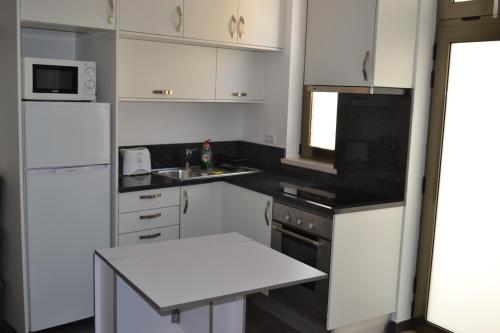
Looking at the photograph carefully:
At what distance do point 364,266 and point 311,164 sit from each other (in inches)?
37.8

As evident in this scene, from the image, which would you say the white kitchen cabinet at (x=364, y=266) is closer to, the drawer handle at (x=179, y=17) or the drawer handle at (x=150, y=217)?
the drawer handle at (x=150, y=217)

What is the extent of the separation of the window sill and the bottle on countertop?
64 centimetres

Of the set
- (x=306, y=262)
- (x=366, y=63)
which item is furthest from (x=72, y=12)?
(x=306, y=262)

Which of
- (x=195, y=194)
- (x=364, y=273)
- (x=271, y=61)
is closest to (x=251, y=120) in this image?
(x=271, y=61)

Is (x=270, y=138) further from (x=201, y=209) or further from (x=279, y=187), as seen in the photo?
(x=201, y=209)

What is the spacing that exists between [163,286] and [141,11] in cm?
218

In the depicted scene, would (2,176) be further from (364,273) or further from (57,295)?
(364,273)

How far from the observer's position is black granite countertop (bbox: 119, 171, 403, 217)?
346 cm

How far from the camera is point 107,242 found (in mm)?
3738

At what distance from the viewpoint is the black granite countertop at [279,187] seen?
11.3 feet

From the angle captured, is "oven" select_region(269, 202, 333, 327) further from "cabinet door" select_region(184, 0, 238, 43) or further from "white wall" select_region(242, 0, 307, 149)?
"cabinet door" select_region(184, 0, 238, 43)

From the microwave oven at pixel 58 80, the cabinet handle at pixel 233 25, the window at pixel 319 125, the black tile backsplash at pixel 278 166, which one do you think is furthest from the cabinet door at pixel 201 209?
the cabinet handle at pixel 233 25

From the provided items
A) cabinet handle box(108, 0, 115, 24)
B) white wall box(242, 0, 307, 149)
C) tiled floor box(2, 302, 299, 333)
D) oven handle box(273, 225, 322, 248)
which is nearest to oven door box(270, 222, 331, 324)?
oven handle box(273, 225, 322, 248)

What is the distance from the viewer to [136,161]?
4.21 m
